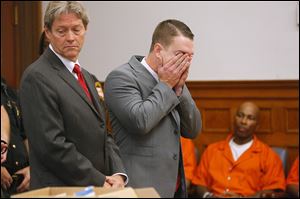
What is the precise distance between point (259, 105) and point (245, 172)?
70 centimetres

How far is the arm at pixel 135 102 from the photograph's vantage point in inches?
89.7

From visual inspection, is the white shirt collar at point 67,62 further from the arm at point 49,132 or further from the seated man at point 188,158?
the seated man at point 188,158

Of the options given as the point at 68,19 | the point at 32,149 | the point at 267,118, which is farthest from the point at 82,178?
the point at 267,118

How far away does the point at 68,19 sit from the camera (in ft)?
6.86

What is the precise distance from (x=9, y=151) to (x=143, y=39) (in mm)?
2401

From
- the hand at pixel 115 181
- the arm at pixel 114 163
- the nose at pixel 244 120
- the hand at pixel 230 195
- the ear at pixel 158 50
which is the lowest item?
the hand at pixel 230 195

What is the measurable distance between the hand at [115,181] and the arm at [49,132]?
0.40 feet

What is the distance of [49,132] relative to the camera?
200 cm

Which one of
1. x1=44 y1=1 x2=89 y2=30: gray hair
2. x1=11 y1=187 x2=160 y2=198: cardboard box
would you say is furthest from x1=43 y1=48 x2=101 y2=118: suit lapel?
x1=11 y1=187 x2=160 y2=198: cardboard box

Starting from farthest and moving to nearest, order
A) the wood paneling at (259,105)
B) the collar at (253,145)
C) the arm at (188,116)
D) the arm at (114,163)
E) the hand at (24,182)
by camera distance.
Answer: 1. the wood paneling at (259,105)
2. the collar at (253,145)
3. the hand at (24,182)
4. the arm at (188,116)
5. the arm at (114,163)

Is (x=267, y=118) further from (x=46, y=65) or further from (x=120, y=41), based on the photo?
(x=46, y=65)

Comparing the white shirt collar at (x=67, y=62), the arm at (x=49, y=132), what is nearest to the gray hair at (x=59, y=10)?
the white shirt collar at (x=67, y=62)

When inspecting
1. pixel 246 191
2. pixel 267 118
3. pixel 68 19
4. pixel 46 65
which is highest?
pixel 68 19

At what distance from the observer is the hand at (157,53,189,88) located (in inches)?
93.5
